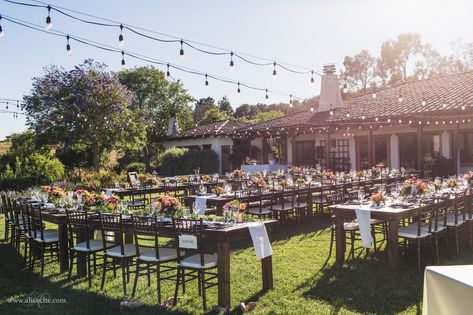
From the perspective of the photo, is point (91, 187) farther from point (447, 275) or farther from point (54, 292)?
point (447, 275)

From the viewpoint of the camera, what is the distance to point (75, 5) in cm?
848

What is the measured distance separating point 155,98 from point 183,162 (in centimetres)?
1241

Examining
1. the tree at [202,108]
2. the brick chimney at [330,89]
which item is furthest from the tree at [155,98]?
the tree at [202,108]

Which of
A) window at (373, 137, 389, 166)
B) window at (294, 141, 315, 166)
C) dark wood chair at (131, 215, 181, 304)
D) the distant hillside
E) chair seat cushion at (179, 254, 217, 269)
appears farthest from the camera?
the distant hillside

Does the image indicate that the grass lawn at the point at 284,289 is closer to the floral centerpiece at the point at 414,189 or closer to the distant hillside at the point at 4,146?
the floral centerpiece at the point at 414,189

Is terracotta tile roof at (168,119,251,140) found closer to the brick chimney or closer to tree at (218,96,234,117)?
the brick chimney

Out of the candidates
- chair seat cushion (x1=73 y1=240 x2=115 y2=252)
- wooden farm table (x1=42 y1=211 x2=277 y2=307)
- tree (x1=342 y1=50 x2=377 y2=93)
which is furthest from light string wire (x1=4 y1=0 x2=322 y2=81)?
tree (x1=342 y1=50 x2=377 y2=93)

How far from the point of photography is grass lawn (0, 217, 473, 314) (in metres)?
5.24

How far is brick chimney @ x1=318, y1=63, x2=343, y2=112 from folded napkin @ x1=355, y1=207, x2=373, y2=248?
15578 mm

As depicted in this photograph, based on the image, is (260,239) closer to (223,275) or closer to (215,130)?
(223,275)

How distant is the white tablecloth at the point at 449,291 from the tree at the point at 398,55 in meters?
37.2

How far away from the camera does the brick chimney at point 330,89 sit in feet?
70.9

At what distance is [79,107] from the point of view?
21.4m

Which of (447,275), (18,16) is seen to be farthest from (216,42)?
(447,275)
